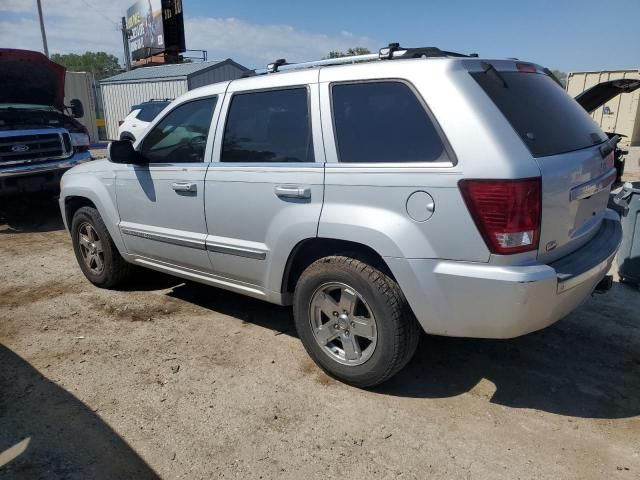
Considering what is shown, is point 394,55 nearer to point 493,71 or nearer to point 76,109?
point 493,71

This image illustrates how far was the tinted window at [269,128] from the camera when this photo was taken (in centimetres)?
315

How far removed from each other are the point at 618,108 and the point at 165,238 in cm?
2062

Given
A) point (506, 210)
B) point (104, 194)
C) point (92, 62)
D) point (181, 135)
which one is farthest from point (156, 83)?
point (92, 62)

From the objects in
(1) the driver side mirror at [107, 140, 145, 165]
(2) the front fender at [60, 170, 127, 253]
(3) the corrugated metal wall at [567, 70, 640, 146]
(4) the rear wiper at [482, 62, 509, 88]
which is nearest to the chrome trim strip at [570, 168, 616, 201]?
(4) the rear wiper at [482, 62, 509, 88]

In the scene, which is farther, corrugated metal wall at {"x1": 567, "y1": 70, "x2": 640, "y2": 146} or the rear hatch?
corrugated metal wall at {"x1": 567, "y1": 70, "x2": 640, "y2": 146}

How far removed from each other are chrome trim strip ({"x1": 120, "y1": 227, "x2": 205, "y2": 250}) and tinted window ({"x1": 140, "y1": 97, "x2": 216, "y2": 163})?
0.59 meters

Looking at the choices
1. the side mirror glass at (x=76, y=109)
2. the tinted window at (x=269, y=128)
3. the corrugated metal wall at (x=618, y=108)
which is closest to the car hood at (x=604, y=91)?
the tinted window at (x=269, y=128)

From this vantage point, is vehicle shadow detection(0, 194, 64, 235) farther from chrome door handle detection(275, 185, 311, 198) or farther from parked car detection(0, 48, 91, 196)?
chrome door handle detection(275, 185, 311, 198)

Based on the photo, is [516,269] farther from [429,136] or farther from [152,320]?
[152,320]

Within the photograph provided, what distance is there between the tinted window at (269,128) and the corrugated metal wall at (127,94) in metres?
19.2

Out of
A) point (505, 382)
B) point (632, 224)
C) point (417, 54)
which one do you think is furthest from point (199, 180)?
point (632, 224)

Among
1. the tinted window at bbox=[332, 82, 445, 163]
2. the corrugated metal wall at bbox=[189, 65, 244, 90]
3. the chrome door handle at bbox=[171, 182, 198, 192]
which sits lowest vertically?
the chrome door handle at bbox=[171, 182, 198, 192]

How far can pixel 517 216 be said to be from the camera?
238 centimetres

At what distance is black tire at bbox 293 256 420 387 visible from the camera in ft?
9.10
